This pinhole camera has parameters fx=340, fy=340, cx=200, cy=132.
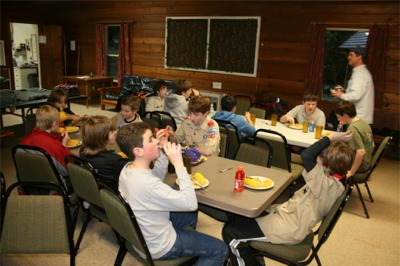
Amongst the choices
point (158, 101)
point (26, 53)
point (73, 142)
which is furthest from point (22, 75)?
point (73, 142)

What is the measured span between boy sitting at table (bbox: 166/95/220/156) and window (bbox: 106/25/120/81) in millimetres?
6916

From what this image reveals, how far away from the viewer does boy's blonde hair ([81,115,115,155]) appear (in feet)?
7.82

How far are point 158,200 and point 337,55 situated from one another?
5538mm

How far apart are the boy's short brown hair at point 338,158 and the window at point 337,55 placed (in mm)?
4617

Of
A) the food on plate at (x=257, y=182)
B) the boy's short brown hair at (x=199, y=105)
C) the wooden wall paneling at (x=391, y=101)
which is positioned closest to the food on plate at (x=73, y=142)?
the boy's short brown hair at (x=199, y=105)

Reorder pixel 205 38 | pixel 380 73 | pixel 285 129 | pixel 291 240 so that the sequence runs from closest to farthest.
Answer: pixel 291 240, pixel 285 129, pixel 380 73, pixel 205 38

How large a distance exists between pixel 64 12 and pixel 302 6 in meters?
7.09

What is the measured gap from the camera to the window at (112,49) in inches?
371

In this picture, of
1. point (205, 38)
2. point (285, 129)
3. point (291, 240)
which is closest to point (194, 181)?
point (291, 240)

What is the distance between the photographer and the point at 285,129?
4012mm

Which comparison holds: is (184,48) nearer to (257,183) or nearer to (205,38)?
(205,38)

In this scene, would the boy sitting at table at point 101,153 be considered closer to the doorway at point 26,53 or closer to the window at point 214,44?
the window at point 214,44

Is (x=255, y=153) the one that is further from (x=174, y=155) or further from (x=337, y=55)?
(x=337, y=55)

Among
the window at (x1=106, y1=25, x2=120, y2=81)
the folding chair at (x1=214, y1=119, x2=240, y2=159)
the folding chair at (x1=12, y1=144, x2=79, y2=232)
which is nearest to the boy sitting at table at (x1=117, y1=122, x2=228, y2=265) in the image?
the folding chair at (x1=12, y1=144, x2=79, y2=232)
